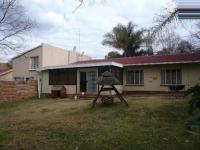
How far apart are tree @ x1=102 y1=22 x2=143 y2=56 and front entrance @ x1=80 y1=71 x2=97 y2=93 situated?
15672 mm

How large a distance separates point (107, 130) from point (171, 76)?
41.2 feet

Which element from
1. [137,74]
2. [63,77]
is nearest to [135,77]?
[137,74]

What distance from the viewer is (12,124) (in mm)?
10469

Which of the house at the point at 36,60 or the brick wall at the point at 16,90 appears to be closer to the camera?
the brick wall at the point at 16,90

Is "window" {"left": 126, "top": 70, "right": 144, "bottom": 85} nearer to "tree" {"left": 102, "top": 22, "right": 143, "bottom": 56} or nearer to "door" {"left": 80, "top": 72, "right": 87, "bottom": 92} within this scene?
"door" {"left": 80, "top": 72, "right": 87, "bottom": 92}

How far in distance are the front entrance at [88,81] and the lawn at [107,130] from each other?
8166 mm

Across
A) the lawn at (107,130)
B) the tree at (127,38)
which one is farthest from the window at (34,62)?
the lawn at (107,130)

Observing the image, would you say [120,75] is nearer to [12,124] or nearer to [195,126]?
[12,124]

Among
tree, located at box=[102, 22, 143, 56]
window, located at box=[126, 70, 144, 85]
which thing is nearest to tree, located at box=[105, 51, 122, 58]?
tree, located at box=[102, 22, 143, 56]

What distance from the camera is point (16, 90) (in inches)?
811

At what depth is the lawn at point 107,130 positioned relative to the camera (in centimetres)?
703

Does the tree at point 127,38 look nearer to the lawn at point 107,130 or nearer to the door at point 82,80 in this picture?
the door at point 82,80

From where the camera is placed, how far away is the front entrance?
20.8 metres

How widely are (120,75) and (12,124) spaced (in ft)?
40.2
